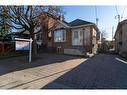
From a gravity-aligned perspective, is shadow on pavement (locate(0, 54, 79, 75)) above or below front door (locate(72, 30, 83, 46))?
below

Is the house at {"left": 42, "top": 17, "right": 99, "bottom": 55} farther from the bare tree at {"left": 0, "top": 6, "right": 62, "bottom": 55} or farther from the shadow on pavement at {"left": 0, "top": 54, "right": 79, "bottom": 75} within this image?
the shadow on pavement at {"left": 0, "top": 54, "right": 79, "bottom": 75}

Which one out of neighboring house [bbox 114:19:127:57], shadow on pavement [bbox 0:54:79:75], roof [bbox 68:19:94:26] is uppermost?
roof [bbox 68:19:94:26]

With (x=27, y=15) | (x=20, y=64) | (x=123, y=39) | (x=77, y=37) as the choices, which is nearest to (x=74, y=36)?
(x=77, y=37)

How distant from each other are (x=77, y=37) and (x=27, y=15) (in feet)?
31.2

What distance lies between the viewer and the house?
24.0 metres

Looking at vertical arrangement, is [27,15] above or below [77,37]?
above

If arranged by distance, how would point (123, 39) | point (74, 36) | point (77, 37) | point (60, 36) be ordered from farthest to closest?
point (60, 36), point (74, 36), point (77, 37), point (123, 39)

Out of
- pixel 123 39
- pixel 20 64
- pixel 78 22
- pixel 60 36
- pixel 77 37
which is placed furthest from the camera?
pixel 60 36

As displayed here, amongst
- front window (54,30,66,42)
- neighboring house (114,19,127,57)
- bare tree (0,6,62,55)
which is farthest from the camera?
front window (54,30,66,42)

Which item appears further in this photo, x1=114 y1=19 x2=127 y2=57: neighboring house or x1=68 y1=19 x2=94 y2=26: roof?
x1=68 y1=19 x2=94 y2=26: roof

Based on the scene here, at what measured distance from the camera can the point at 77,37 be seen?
25156mm

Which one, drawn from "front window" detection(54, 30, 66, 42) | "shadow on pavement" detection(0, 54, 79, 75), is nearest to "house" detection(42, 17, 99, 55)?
"front window" detection(54, 30, 66, 42)

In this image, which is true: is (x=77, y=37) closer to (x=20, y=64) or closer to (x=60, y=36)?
(x=60, y=36)

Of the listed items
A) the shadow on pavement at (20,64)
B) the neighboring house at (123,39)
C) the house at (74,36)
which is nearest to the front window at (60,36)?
the house at (74,36)
